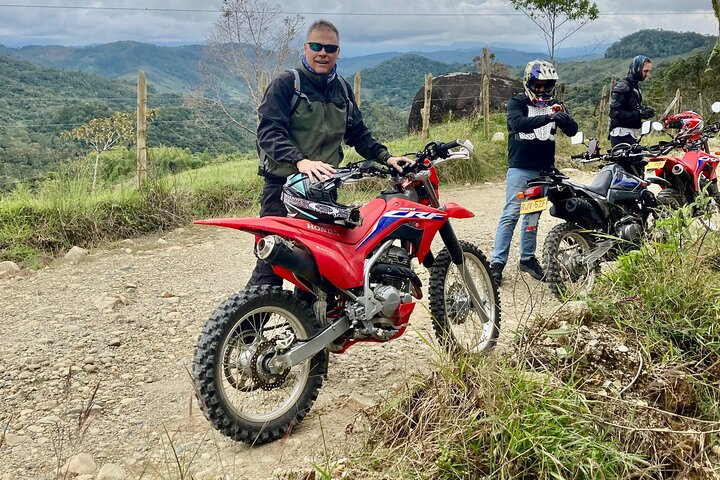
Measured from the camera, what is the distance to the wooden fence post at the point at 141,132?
838 cm

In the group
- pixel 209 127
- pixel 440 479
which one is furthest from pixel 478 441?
pixel 209 127

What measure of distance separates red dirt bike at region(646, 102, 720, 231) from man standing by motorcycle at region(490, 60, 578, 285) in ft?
5.65

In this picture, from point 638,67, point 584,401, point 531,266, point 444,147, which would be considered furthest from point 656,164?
point 584,401

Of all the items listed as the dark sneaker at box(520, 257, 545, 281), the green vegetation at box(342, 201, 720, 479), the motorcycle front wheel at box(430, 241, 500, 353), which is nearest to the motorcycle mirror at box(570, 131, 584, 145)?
the dark sneaker at box(520, 257, 545, 281)

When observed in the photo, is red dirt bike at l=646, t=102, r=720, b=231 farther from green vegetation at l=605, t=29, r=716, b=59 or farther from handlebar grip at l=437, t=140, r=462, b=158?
green vegetation at l=605, t=29, r=716, b=59

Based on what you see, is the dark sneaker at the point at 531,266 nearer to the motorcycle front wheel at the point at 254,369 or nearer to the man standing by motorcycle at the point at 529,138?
the man standing by motorcycle at the point at 529,138

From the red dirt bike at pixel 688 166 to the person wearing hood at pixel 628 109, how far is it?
2.99 feet

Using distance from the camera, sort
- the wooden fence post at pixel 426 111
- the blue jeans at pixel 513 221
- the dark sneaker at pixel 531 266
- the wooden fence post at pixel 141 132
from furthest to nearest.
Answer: the wooden fence post at pixel 426 111 → the wooden fence post at pixel 141 132 → the dark sneaker at pixel 531 266 → the blue jeans at pixel 513 221

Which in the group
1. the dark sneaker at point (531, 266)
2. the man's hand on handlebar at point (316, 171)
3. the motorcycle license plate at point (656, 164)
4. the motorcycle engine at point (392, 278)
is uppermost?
the man's hand on handlebar at point (316, 171)

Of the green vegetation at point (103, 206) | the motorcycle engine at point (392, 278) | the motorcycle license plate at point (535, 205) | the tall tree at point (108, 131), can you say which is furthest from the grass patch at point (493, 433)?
the tall tree at point (108, 131)

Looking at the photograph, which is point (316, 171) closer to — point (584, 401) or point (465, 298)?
point (465, 298)

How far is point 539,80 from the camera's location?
5.11m

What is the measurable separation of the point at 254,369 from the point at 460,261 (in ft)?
4.75

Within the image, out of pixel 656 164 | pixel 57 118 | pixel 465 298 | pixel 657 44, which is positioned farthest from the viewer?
pixel 657 44
